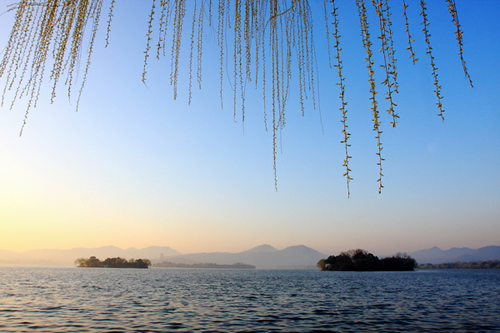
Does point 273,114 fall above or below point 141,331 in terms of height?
above

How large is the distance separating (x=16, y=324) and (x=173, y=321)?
7949 mm

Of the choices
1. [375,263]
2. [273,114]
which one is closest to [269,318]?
[273,114]

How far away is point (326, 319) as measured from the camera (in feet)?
64.6

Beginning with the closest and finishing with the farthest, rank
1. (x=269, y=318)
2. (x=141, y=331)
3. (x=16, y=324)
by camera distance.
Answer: (x=141, y=331)
(x=16, y=324)
(x=269, y=318)

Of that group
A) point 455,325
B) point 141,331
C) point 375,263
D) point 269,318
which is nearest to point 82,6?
point 141,331

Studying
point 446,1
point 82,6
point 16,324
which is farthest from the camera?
point 16,324

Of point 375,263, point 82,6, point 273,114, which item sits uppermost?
point 82,6

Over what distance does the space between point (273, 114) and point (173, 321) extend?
17917 mm

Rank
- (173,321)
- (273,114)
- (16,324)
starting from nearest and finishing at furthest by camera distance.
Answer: (273,114) → (16,324) → (173,321)

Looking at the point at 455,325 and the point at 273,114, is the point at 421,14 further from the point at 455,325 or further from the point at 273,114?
the point at 455,325

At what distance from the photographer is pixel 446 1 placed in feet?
6.89

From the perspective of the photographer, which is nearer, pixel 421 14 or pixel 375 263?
pixel 421 14

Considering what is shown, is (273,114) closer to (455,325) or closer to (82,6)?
(82,6)

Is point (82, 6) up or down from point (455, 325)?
up
